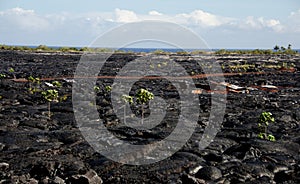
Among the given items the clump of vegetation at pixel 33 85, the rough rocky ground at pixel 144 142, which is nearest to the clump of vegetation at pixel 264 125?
the rough rocky ground at pixel 144 142

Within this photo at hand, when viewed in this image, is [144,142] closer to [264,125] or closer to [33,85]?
[264,125]

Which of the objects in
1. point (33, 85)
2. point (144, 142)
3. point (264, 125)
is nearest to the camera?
point (144, 142)

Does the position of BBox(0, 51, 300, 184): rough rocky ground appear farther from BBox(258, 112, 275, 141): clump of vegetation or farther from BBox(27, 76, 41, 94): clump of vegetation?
BBox(27, 76, 41, 94): clump of vegetation

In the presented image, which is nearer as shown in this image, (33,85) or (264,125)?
(264,125)

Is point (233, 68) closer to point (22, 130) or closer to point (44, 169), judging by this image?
point (22, 130)

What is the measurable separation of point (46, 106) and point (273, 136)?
1323 cm

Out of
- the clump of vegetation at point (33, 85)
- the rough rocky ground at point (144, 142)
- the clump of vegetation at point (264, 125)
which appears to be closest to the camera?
the rough rocky ground at point (144, 142)

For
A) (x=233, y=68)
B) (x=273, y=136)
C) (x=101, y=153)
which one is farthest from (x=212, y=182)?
(x=233, y=68)

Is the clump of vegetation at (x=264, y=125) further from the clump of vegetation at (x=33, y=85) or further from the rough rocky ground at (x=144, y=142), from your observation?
the clump of vegetation at (x=33, y=85)

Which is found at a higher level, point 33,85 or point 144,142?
point 144,142

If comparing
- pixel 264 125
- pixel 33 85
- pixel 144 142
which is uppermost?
pixel 264 125

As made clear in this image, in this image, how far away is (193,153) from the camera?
13.9m

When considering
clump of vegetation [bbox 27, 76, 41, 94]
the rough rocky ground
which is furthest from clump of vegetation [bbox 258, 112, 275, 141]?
clump of vegetation [bbox 27, 76, 41, 94]

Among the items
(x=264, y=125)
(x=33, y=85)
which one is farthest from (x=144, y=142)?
(x=33, y=85)
